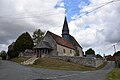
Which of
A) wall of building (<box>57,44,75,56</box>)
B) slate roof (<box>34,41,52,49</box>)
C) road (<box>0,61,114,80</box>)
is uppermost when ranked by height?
slate roof (<box>34,41,52,49</box>)

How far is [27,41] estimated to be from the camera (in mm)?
62531

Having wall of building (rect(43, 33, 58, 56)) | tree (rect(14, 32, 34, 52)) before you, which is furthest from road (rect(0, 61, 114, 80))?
tree (rect(14, 32, 34, 52))

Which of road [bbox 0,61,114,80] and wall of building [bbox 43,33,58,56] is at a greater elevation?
wall of building [bbox 43,33,58,56]

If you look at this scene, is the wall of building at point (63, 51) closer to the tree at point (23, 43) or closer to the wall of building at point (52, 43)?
the wall of building at point (52, 43)

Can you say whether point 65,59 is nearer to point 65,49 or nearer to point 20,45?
point 65,49

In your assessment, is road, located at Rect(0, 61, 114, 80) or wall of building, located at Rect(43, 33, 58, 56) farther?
wall of building, located at Rect(43, 33, 58, 56)

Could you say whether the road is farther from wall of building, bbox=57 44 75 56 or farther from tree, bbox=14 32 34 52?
tree, bbox=14 32 34 52

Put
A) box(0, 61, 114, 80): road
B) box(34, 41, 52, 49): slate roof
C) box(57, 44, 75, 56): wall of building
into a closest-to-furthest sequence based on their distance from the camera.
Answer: box(0, 61, 114, 80): road < box(34, 41, 52, 49): slate roof < box(57, 44, 75, 56): wall of building

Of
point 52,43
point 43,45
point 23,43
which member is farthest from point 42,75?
point 23,43

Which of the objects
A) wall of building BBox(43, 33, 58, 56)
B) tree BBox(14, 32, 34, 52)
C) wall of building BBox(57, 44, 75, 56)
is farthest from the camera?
tree BBox(14, 32, 34, 52)

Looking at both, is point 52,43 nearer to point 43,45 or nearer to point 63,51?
point 43,45

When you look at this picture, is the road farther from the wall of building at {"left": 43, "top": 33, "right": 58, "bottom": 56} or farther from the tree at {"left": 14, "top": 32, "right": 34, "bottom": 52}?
the tree at {"left": 14, "top": 32, "right": 34, "bottom": 52}

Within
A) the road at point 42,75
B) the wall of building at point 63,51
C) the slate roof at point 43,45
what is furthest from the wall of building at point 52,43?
the road at point 42,75

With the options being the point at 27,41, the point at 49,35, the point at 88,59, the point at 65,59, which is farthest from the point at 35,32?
the point at 88,59
